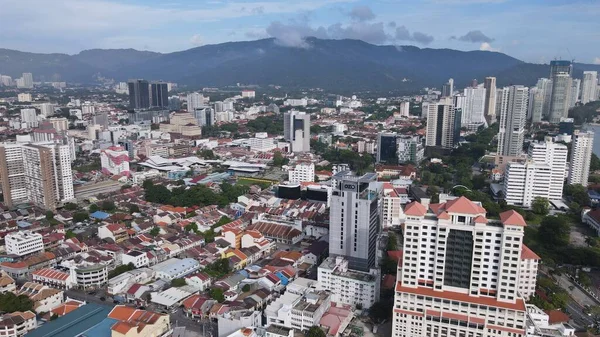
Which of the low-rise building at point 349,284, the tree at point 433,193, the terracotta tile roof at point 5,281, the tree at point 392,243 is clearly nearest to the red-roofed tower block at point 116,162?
the terracotta tile roof at point 5,281

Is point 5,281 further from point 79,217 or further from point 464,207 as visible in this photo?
point 464,207

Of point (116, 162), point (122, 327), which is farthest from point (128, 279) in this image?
point (116, 162)

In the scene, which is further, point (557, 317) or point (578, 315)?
point (578, 315)

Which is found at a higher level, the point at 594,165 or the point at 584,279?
the point at 594,165

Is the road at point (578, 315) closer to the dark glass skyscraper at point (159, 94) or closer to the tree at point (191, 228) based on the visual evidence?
the tree at point (191, 228)

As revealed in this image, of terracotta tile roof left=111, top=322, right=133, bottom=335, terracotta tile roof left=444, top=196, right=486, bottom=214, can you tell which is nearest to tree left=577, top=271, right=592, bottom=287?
terracotta tile roof left=444, top=196, right=486, bottom=214

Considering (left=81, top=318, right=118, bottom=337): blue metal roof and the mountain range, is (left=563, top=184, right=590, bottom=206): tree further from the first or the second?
the mountain range

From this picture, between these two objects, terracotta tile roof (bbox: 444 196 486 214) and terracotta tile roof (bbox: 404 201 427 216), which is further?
terracotta tile roof (bbox: 404 201 427 216)
